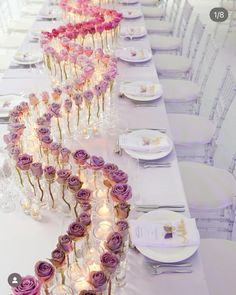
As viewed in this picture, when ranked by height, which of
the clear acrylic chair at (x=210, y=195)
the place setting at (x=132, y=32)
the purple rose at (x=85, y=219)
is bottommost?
the clear acrylic chair at (x=210, y=195)

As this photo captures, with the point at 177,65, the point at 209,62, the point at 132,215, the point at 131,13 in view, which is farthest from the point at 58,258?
the point at 131,13

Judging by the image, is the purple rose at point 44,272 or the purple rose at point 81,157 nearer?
the purple rose at point 44,272

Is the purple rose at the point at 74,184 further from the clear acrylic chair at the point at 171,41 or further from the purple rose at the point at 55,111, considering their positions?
the clear acrylic chair at the point at 171,41

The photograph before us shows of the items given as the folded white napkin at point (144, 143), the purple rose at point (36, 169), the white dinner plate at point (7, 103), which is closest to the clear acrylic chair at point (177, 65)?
the white dinner plate at point (7, 103)

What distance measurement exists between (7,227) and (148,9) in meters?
4.09

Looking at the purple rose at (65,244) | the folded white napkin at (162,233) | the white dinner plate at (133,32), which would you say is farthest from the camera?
the white dinner plate at (133,32)

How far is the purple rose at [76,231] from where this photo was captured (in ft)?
4.32

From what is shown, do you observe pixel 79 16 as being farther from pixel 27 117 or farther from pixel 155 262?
pixel 155 262

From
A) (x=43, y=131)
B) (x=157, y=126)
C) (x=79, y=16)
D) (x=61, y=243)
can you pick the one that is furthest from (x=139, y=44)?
(x=61, y=243)

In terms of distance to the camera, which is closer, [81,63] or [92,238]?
[92,238]

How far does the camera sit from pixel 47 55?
2.64 metres

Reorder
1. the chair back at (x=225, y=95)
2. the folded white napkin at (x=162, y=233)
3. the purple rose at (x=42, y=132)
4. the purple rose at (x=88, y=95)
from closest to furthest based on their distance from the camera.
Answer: the folded white napkin at (x=162, y=233) → the purple rose at (x=42, y=132) → the purple rose at (x=88, y=95) → the chair back at (x=225, y=95)

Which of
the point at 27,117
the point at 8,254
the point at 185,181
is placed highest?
the point at 27,117

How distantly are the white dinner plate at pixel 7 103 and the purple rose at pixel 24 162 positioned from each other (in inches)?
29.1
